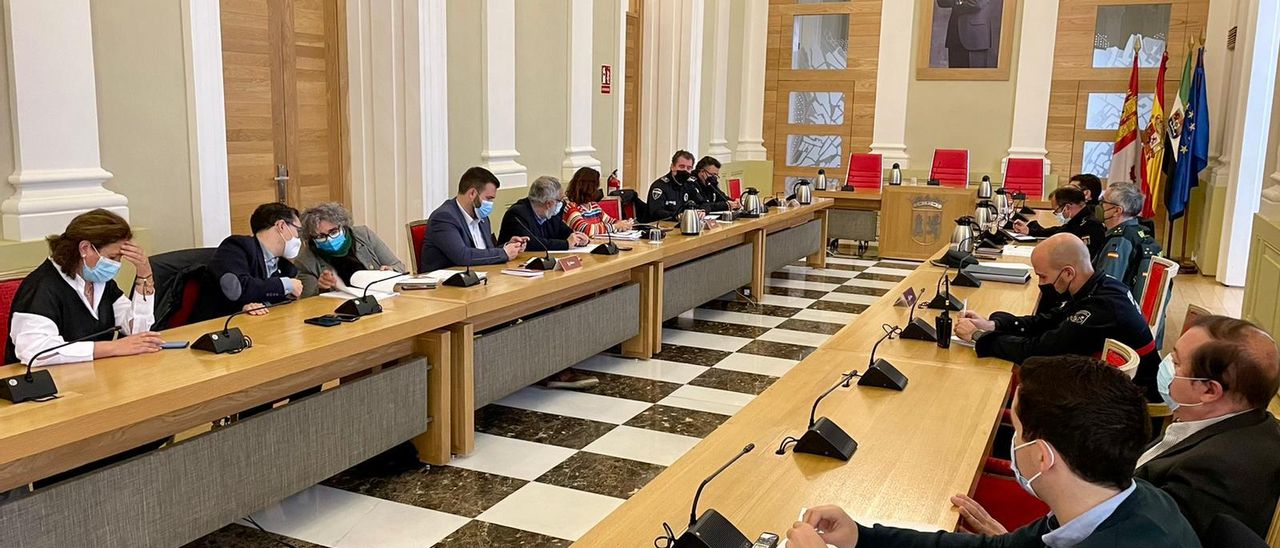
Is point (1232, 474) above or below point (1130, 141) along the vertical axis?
below

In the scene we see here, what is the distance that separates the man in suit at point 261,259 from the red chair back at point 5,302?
67 centimetres

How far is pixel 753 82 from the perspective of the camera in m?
11.9

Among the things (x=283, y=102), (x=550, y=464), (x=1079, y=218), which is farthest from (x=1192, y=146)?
(x=283, y=102)

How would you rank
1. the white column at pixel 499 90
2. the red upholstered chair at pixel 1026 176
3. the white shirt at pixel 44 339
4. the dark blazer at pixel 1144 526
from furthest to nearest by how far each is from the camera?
the red upholstered chair at pixel 1026 176 < the white column at pixel 499 90 < the white shirt at pixel 44 339 < the dark blazer at pixel 1144 526

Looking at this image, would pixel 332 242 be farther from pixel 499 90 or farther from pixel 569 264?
pixel 499 90

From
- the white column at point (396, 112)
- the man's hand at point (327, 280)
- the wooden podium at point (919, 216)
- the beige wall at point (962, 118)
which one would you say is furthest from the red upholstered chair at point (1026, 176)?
the man's hand at point (327, 280)

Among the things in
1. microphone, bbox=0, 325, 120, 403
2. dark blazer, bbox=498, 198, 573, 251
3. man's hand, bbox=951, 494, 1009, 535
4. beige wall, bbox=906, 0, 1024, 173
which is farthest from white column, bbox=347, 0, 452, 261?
beige wall, bbox=906, 0, 1024, 173

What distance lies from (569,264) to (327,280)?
3.64 ft

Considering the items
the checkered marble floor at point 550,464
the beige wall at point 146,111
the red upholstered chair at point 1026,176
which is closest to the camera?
the checkered marble floor at point 550,464

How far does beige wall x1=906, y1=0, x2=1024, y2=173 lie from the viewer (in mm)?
11055

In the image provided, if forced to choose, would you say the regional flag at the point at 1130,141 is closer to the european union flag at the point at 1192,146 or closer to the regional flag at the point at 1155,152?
the regional flag at the point at 1155,152

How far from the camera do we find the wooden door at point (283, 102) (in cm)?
514

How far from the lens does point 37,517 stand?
231cm

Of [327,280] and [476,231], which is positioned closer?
[327,280]
